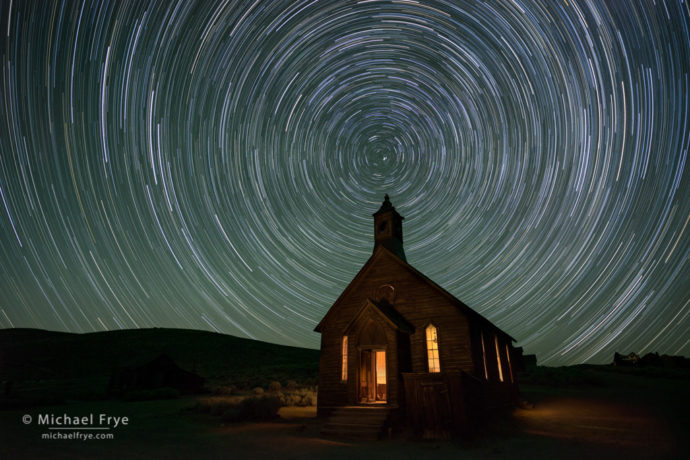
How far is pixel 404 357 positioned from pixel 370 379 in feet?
8.97

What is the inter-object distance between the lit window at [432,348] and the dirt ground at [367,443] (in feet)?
10.7

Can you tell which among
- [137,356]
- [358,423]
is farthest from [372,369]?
[137,356]

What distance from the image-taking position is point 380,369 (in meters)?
19.6

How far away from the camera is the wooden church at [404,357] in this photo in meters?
13.2

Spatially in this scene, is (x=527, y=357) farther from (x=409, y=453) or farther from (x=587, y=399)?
(x=409, y=453)

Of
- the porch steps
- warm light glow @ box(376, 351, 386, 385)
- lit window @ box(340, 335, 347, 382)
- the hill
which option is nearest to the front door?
warm light glow @ box(376, 351, 386, 385)

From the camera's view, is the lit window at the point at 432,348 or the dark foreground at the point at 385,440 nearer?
the dark foreground at the point at 385,440

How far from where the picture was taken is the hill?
49.1 meters

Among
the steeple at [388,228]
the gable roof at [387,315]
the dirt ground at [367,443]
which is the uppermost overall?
the steeple at [388,228]

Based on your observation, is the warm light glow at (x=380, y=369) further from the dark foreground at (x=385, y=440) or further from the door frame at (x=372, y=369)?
the dark foreground at (x=385, y=440)

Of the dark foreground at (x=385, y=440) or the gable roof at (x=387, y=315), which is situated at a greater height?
the gable roof at (x=387, y=315)

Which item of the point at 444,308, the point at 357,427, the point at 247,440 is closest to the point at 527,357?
the point at 444,308

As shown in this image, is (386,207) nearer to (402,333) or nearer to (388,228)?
(388,228)

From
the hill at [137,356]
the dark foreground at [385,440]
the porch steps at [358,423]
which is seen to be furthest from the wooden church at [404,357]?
the hill at [137,356]
